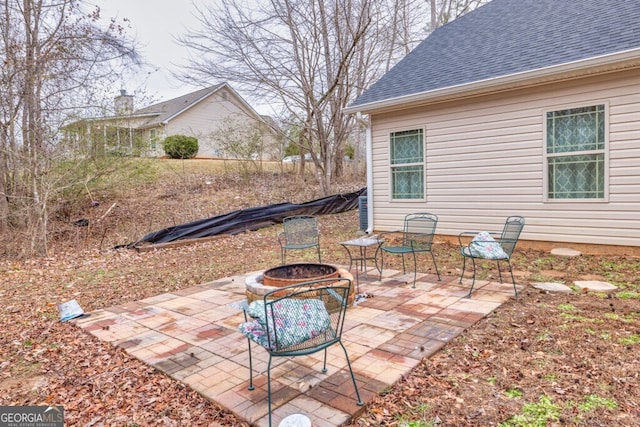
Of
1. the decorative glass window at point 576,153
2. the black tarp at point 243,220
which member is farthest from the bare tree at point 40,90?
the decorative glass window at point 576,153

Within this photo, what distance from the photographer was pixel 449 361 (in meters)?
2.67

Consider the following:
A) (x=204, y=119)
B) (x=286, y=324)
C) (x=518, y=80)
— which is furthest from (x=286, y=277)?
(x=204, y=119)

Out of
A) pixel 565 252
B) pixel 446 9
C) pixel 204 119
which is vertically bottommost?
pixel 565 252

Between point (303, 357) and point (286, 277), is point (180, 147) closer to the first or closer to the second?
point (286, 277)

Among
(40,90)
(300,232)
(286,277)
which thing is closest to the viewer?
(286,277)

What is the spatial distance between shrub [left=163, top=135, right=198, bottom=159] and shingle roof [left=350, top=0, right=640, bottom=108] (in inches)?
431

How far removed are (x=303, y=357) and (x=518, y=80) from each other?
5118 mm

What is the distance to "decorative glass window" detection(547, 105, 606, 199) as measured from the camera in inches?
209

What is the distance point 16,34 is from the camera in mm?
7488

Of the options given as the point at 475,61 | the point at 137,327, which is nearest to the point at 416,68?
the point at 475,61

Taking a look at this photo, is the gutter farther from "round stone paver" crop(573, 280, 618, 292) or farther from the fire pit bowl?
the fire pit bowl

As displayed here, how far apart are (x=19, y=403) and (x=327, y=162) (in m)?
9.44

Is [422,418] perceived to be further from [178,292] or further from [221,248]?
[221,248]

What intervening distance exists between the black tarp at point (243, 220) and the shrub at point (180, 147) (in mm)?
8264
